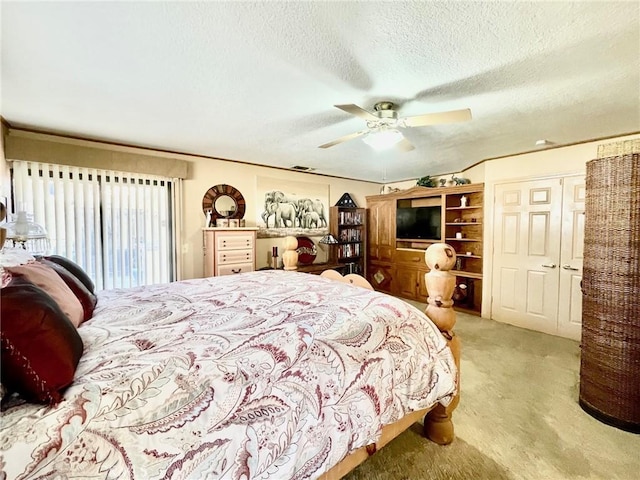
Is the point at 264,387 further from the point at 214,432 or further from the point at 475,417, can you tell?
the point at 475,417

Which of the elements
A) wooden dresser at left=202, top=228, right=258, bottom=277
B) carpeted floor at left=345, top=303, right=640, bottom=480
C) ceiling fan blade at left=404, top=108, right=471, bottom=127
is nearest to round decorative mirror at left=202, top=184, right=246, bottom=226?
wooden dresser at left=202, top=228, right=258, bottom=277

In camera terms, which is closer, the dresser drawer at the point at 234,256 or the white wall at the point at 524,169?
the white wall at the point at 524,169

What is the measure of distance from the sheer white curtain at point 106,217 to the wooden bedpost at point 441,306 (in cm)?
320

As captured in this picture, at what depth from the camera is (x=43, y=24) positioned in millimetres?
1277

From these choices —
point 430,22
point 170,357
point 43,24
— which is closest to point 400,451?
point 170,357

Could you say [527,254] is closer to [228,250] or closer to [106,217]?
[228,250]

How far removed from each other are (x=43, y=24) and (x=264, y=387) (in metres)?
1.90

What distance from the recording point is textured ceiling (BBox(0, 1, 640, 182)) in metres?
1.25

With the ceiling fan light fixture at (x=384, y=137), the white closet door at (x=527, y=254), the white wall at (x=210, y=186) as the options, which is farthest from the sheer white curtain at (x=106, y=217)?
the white closet door at (x=527, y=254)

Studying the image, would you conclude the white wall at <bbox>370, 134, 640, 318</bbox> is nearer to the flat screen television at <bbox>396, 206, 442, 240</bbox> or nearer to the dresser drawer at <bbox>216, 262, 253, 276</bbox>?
the flat screen television at <bbox>396, 206, 442, 240</bbox>

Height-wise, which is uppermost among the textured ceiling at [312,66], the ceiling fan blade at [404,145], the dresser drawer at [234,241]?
the textured ceiling at [312,66]

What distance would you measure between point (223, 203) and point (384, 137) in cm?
268

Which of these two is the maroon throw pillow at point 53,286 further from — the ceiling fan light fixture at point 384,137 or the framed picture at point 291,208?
the framed picture at point 291,208

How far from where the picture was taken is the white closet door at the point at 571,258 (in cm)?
319
